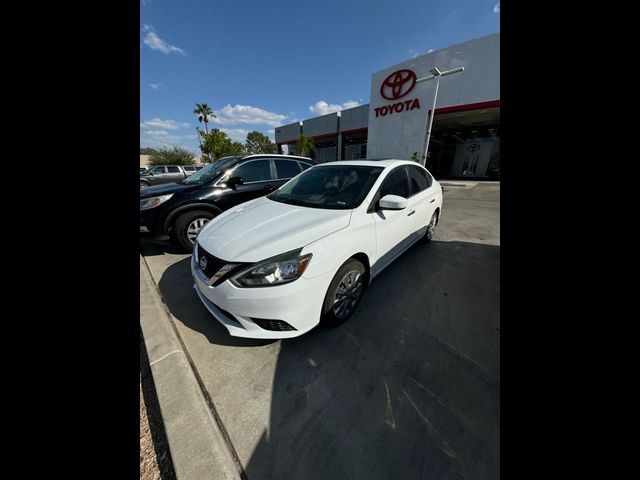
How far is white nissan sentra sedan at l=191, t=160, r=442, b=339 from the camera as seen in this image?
1.78 m

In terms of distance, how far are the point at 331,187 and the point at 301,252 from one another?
1.35 m

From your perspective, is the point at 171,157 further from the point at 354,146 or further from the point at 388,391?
the point at 388,391

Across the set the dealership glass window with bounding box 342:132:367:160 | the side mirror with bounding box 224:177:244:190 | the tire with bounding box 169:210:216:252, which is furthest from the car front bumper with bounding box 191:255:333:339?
the dealership glass window with bounding box 342:132:367:160

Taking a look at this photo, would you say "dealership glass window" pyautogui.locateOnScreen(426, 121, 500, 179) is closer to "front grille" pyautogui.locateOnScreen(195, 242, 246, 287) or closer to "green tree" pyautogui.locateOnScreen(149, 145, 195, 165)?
"front grille" pyautogui.locateOnScreen(195, 242, 246, 287)

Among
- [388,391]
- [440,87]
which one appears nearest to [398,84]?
[440,87]

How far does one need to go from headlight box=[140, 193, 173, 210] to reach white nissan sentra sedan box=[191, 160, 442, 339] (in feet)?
5.57

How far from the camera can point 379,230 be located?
248cm

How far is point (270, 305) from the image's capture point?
175cm

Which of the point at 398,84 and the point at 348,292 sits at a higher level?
the point at 398,84
